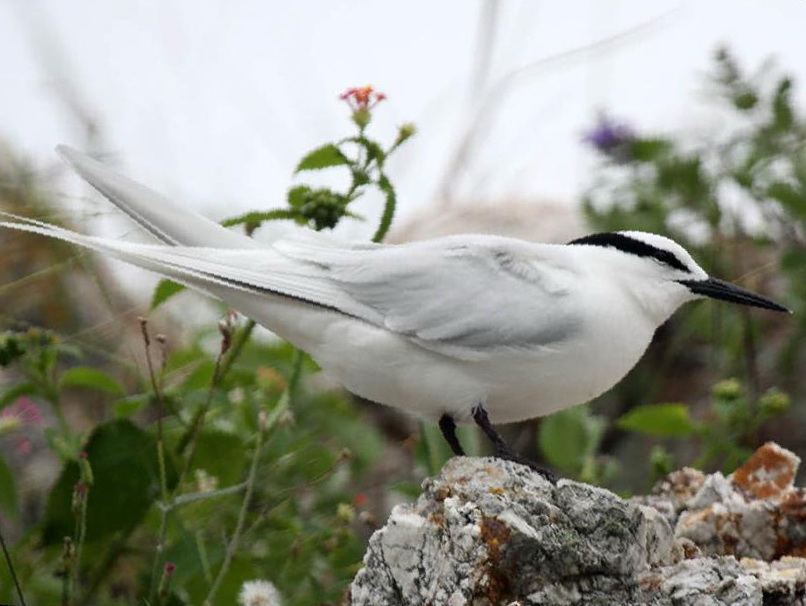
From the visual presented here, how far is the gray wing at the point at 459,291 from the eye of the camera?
3.30 m

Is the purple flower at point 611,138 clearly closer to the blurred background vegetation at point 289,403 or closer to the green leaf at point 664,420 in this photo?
the blurred background vegetation at point 289,403

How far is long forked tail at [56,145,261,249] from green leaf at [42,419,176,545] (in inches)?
25.0

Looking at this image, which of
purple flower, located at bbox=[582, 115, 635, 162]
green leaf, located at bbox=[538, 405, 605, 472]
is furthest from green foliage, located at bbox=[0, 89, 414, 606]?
purple flower, located at bbox=[582, 115, 635, 162]

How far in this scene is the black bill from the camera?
140 inches

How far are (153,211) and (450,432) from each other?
35.4 inches

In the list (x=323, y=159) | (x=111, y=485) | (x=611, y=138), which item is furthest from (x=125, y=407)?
(x=611, y=138)

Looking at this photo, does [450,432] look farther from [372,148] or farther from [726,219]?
[726,219]

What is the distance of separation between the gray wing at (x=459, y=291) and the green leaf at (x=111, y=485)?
75cm

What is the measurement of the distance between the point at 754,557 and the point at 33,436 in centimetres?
325

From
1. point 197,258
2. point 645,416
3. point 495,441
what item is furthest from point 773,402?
point 197,258

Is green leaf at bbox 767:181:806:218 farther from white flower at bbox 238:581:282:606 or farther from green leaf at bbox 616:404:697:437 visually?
white flower at bbox 238:581:282:606

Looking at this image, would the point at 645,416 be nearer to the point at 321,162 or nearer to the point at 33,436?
the point at 321,162

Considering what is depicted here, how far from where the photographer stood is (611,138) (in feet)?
21.3

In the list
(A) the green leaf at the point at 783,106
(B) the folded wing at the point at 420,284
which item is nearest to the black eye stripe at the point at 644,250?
(B) the folded wing at the point at 420,284
